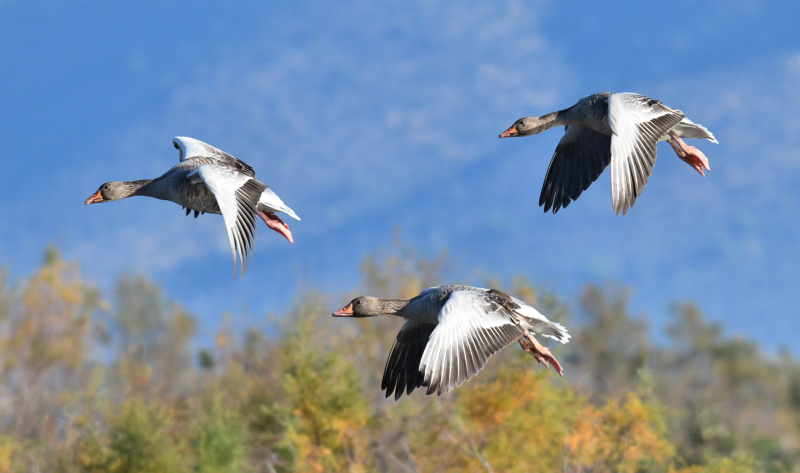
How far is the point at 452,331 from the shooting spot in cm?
883

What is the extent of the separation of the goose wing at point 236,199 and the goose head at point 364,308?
1.63 meters

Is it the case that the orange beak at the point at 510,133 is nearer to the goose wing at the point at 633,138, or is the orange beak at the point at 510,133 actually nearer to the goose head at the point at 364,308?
the goose wing at the point at 633,138

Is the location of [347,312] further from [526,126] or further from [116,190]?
[116,190]

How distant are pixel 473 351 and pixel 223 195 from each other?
3396mm

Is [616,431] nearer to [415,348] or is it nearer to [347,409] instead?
[347,409]

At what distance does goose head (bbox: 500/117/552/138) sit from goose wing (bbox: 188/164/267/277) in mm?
3336

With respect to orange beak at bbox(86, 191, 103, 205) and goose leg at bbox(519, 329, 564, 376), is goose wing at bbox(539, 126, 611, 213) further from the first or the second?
orange beak at bbox(86, 191, 103, 205)

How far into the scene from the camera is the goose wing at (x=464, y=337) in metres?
8.51

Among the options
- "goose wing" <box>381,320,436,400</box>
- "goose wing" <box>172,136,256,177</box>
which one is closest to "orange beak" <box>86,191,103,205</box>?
"goose wing" <box>172,136,256,177</box>

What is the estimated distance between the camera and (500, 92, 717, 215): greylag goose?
9.36 meters

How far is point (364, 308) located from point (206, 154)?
10.9 feet

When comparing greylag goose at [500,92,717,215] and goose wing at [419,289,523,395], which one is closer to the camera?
goose wing at [419,289,523,395]

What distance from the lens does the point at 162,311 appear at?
8100 centimetres

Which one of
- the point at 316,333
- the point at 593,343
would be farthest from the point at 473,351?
the point at 593,343
